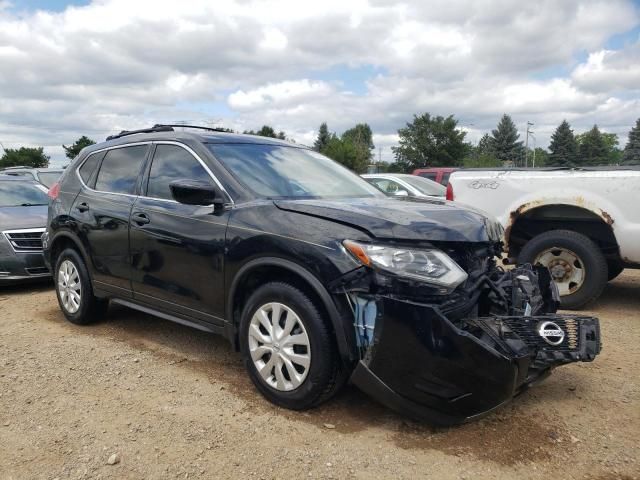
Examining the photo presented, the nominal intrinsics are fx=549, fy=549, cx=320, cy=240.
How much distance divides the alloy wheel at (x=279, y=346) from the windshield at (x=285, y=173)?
2.71ft

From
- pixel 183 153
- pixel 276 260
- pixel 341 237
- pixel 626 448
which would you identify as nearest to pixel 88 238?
pixel 183 153

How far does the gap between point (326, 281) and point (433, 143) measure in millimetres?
67566

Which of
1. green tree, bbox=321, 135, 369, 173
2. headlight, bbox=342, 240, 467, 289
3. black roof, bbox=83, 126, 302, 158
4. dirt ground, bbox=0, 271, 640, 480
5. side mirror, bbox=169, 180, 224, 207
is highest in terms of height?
green tree, bbox=321, 135, 369, 173

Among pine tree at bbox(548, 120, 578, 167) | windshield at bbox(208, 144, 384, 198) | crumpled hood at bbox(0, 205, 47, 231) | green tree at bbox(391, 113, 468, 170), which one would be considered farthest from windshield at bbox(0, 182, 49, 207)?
pine tree at bbox(548, 120, 578, 167)

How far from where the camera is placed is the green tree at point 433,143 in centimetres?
6750

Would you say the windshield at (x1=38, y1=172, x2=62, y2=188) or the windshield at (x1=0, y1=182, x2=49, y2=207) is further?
the windshield at (x1=38, y1=172, x2=62, y2=188)

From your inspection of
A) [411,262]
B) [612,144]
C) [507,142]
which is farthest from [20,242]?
[612,144]

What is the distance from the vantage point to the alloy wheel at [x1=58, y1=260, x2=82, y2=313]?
5.13 metres

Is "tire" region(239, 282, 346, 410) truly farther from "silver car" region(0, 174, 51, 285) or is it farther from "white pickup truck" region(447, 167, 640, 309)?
"silver car" region(0, 174, 51, 285)

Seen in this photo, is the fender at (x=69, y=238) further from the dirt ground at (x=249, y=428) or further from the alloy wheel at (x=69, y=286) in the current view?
the dirt ground at (x=249, y=428)

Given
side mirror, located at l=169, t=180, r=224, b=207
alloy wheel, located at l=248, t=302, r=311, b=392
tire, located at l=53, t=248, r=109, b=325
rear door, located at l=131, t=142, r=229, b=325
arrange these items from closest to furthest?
alloy wheel, located at l=248, t=302, r=311, b=392 < side mirror, located at l=169, t=180, r=224, b=207 < rear door, located at l=131, t=142, r=229, b=325 < tire, located at l=53, t=248, r=109, b=325

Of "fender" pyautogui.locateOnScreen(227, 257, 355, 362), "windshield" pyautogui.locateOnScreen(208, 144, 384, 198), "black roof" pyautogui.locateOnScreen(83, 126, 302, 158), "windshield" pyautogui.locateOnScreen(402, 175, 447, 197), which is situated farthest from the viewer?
"windshield" pyautogui.locateOnScreen(402, 175, 447, 197)

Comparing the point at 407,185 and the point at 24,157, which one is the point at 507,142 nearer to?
the point at 24,157

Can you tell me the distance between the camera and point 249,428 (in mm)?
3145
